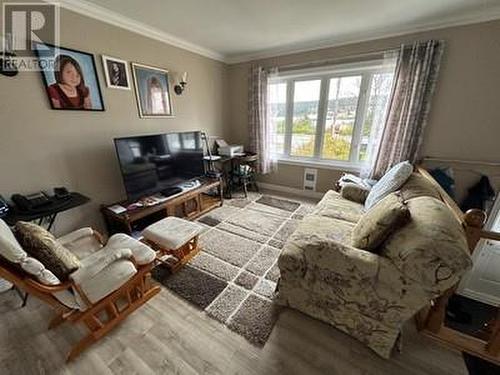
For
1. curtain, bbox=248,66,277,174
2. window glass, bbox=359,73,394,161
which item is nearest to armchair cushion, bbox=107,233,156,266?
curtain, bbox=248,66,277,174

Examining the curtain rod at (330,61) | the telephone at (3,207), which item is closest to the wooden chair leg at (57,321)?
the telephone at (3,207)

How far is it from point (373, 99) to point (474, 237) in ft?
7.79

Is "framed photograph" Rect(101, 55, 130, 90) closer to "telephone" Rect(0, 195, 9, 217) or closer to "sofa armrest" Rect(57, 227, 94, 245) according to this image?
"telephone" Rect(0, 195, 9, 217)

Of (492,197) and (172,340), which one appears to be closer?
(172,340)

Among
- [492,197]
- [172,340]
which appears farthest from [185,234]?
[492,197]

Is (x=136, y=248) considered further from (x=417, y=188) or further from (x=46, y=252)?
(x=417, y=188)

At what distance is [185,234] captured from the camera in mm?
1928

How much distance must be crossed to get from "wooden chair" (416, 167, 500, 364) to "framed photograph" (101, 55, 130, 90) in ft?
10.5

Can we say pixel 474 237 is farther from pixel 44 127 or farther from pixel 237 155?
pixel 44 127

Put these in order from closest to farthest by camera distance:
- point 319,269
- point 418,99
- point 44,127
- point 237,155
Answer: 1. point 319,269
2. point 44,127
3. point 418,99
4. point 237,155

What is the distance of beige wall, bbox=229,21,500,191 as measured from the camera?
7.22ft

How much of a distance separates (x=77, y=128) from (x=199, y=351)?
2.30 m

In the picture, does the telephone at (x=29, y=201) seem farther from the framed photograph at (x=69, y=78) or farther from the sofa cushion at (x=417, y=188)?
the sofa cushion at (x=417, y=188)

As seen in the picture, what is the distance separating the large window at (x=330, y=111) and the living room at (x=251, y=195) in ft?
0.08
